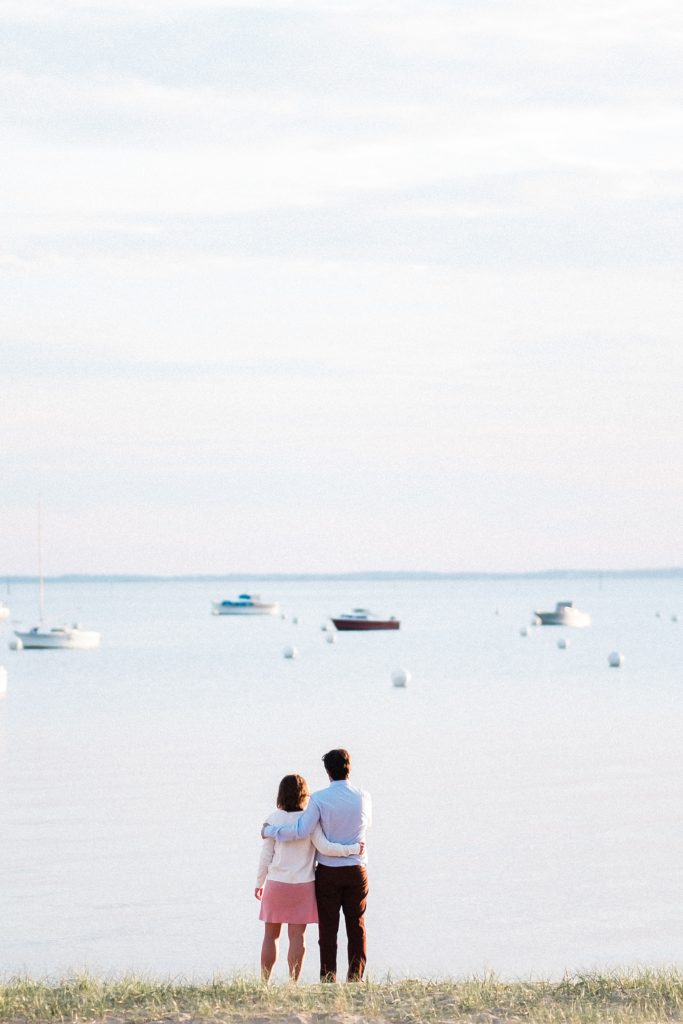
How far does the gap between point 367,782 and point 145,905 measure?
11160 millimetres

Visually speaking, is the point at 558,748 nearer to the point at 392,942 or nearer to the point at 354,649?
the point at 392,942

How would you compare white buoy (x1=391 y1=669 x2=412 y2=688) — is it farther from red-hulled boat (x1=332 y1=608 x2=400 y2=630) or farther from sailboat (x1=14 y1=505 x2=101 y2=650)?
red-hulled boat (x1=332 y1=608 x2=400 y2=630)

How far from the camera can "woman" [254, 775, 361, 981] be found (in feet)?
32.9

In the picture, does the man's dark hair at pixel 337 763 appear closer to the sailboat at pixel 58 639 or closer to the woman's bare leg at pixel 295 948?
the woman's bare leg at pixel 295 948

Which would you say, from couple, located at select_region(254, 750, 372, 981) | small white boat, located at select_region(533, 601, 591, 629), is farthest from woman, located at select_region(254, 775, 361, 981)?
small white boat, located at select_region(533, 601, 591, 629)

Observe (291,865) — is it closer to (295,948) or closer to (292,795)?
(292,795)

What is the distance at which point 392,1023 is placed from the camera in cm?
877

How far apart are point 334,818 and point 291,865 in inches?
18.2

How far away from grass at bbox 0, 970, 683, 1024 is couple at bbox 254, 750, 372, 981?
1.70ft

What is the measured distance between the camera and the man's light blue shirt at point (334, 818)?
9953mm

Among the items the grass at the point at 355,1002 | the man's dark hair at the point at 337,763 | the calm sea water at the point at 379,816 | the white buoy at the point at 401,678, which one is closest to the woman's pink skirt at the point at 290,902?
the grass at the point at 355,1002

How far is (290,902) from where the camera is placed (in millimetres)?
10211

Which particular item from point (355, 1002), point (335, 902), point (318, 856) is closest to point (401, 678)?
point (335, 902)

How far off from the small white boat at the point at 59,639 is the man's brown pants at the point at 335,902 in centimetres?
7025
